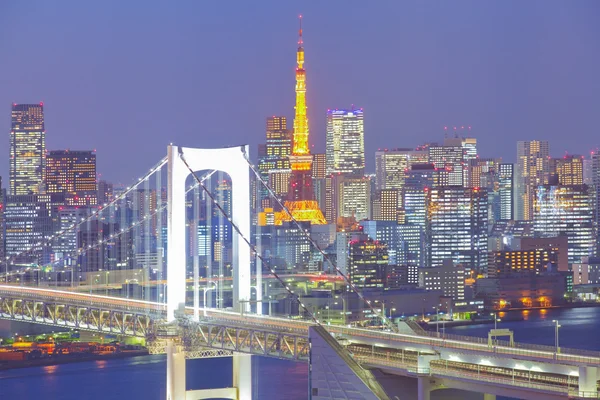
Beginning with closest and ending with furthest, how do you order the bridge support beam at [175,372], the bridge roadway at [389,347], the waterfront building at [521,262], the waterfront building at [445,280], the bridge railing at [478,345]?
the bridge roadway at [389,347], the bridge railing at [478,345], the bridge support beam at [175,372], the waterfront building at [445,280], the waterfront building at [521,262]

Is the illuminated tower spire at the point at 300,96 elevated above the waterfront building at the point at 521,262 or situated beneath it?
elevated above

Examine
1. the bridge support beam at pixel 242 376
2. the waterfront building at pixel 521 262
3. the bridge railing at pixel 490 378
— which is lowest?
the bridge support beam at pixel 242 376

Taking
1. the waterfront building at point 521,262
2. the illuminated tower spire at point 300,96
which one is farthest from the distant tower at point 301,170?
the waterfront building at point 521,262

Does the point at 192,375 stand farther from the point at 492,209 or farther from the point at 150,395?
the point at 492,209

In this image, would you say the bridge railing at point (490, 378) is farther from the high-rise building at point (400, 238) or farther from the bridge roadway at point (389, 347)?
the high-rise building at point (400, 238)

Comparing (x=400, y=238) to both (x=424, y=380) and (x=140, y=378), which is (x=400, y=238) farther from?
(x=424, y=380)

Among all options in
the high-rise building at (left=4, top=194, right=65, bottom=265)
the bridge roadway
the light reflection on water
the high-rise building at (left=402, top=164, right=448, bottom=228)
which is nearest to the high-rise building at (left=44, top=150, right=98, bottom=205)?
the high-rise building at (left=4, top=194, right=65, bottom=265)

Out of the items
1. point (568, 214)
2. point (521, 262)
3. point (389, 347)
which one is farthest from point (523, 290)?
point (389, 347)
